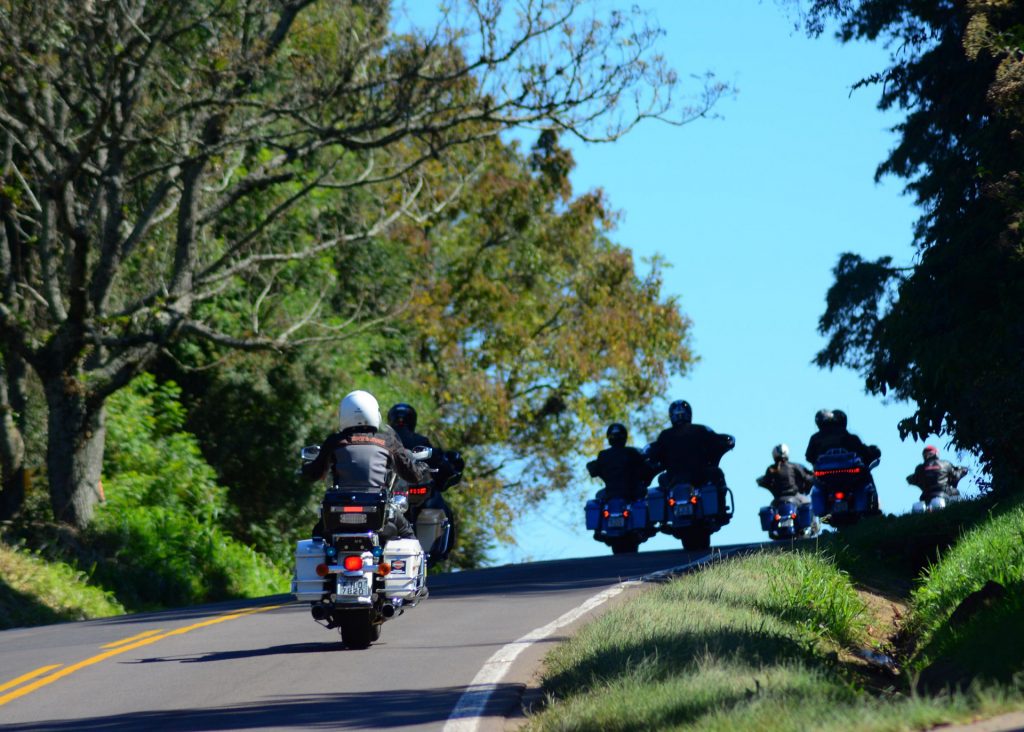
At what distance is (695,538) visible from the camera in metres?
22.6

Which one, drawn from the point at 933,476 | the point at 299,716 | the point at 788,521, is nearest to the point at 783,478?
the point at 788,521

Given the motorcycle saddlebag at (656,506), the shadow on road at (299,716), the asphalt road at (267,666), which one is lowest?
the shadow on road at (299,716)

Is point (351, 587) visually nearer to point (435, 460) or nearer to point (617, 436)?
point (435, 460)

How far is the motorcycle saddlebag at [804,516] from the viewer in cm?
2719

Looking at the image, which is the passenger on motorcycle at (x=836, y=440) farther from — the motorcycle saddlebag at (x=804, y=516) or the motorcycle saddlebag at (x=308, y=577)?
the motorcycle saddlebag at (x=308, y=577)

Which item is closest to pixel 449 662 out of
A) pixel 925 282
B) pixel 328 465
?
pixel 328 465

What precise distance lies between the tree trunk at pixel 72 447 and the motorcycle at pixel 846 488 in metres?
11.7

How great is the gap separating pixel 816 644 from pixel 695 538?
10455 millimetres

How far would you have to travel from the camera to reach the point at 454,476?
676 inches

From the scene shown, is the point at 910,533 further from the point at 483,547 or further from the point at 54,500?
the point at 483,547

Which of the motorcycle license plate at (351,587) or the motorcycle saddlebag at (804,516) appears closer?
the motorcycle license plate at (351,587)

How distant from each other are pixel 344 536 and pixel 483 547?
3003 cm

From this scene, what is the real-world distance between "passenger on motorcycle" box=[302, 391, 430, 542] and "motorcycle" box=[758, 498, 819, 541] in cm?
1517

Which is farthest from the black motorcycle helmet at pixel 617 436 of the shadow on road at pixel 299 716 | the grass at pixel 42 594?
the shadow on road at pixel 299 716
